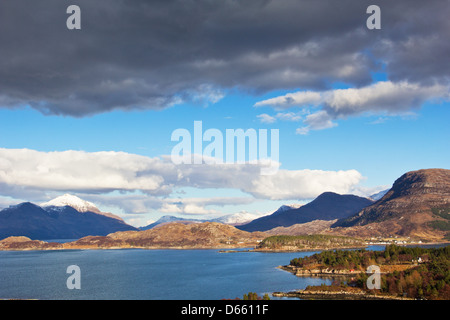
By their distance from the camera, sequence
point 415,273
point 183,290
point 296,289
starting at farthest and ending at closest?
point 183,290 < point 296,289 < point 415,273

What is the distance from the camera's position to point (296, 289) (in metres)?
166

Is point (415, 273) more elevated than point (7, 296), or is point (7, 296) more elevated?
point (415, 273)

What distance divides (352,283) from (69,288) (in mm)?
131378

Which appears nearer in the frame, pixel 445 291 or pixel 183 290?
pixel 445 291

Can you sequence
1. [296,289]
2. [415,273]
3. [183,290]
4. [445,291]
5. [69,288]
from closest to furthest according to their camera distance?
[445,291]
[415,273]
[296,289]
[183,290]
[69,288]
